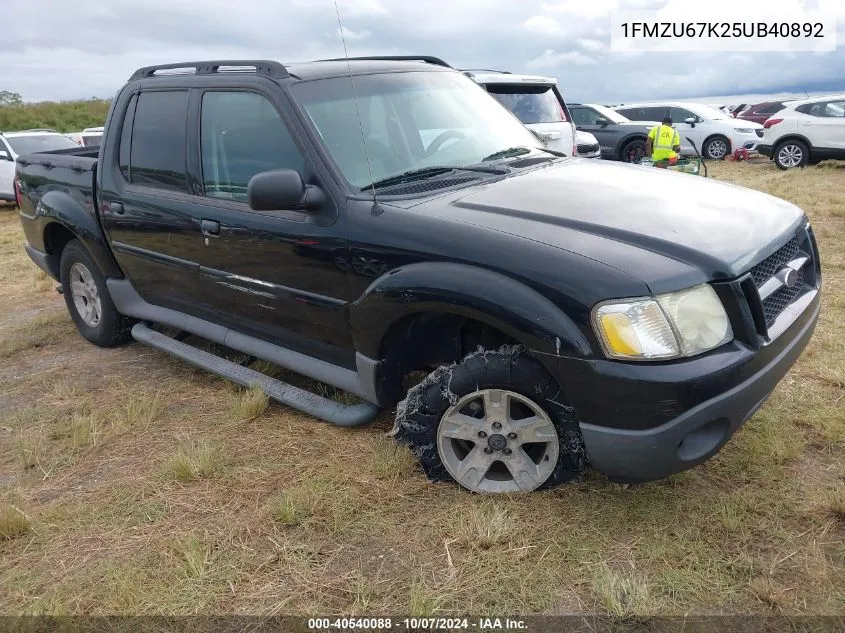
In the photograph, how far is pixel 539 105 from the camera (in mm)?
8609

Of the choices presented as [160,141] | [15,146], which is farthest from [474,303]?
[15,146]

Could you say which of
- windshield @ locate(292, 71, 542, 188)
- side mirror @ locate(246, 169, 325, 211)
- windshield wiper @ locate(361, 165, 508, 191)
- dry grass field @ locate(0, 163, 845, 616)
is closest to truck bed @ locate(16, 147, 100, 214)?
dry grass field @ locate(0, 163, 845, 616)

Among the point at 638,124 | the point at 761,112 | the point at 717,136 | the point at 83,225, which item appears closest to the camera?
the point at 83,225

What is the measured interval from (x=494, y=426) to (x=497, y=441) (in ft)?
0.20

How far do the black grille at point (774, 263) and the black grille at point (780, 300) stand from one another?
8 centimetres

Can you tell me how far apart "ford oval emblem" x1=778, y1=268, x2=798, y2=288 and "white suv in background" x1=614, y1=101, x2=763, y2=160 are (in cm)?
1542

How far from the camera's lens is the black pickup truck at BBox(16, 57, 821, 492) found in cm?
241

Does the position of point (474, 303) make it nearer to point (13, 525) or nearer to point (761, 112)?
point (13, 525)

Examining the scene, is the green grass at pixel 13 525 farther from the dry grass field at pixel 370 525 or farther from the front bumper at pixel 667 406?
the front bumper at pixel 667 406

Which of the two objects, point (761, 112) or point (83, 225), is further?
point (761, 112)

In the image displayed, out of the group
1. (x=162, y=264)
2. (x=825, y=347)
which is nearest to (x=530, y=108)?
(x=825, y=347)

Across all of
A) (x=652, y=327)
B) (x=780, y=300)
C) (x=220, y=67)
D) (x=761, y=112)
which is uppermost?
(x=220, y=67)

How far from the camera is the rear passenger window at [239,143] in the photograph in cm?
334

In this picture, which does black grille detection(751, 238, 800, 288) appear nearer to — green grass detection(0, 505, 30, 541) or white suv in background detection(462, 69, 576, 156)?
green grass detection(0, 505, 30, 541)
